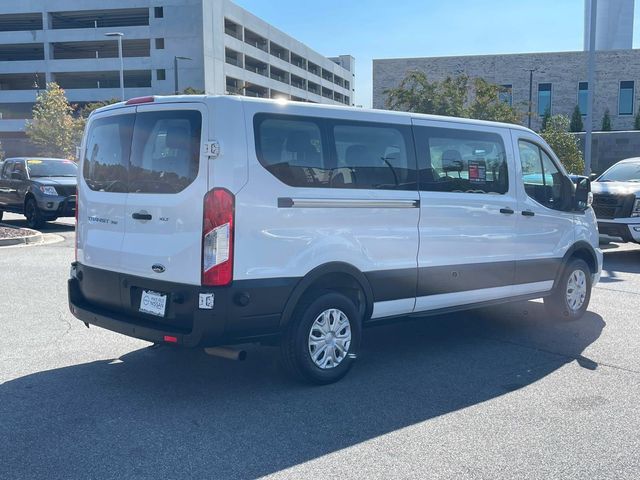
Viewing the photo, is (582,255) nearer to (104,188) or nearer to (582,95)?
(104,188)

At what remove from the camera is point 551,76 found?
42.6 m

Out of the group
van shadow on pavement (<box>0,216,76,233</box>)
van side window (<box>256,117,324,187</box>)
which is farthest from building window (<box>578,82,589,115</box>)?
van side window (<box>256,117,324,187</box>)

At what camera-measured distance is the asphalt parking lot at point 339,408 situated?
12.4 feet

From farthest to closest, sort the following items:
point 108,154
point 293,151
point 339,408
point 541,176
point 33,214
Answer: point 33,214 → point 541,176 → point 108,154 → point 293,151 → point 339,408

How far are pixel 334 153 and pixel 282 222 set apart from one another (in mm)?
785

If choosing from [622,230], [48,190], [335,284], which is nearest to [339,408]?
[335,284]

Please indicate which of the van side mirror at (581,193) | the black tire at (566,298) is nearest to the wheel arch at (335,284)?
the black tire at (566,298)

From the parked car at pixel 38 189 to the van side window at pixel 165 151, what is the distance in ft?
38.4

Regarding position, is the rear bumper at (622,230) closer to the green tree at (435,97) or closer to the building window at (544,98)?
the green tree at (435,97)

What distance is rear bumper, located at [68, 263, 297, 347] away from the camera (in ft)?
14.7

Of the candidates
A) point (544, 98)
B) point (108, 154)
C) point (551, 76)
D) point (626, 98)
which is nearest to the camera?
point (108, 154)

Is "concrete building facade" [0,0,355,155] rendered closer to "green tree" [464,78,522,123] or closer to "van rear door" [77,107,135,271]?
"green tree" [464,78,522,123]

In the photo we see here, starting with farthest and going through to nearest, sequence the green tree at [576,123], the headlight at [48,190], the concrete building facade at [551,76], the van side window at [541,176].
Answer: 1. the concrete building facade at [551,76]
2. the green tree at [576,123]
3. the headlight at [48,190]
4. the van side window at [541,176]

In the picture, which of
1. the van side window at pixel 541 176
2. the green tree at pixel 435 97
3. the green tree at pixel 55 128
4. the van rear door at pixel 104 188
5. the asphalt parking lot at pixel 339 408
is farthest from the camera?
the green tree at pixel 55 128
